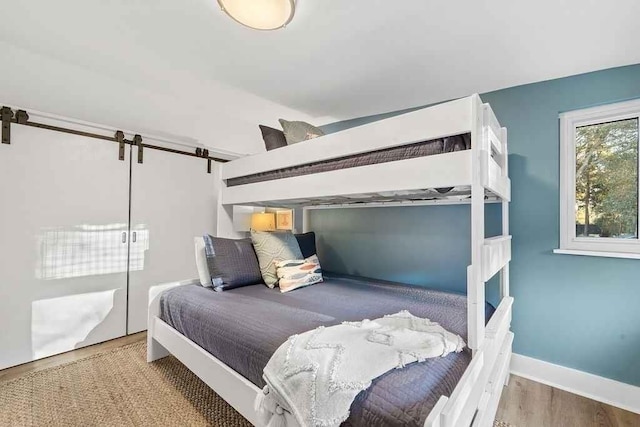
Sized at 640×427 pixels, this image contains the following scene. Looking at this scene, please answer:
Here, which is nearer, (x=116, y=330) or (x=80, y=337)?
(x=80, y=337)

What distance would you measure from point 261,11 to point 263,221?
2.20 meters

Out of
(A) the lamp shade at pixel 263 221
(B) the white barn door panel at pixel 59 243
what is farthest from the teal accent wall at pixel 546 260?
(B) the white barn door panel at pixel 59 243

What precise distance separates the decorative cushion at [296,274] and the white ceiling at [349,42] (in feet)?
4.68

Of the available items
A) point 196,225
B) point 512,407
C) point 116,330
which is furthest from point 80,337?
point 512,407

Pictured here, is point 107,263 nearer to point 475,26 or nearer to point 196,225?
point 196,225

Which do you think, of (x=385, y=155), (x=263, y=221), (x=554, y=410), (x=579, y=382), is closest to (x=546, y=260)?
(x=579, y=382)

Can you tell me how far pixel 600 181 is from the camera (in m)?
1.93

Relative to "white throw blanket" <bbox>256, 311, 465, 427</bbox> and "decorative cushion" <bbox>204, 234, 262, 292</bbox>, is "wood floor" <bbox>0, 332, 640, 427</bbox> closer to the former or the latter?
"white throw blanket" <bbox>256, 311, 465, 427</bbox>

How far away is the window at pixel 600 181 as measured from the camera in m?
1.82

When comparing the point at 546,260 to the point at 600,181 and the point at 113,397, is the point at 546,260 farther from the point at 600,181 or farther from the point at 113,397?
the point at 113,397

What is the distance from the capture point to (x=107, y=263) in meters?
2.42

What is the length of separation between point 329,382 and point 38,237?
242 centimetres

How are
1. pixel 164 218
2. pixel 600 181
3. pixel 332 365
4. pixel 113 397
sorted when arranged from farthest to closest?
pixel 164 218 < pixel 600 181 < pixel 113 397 < pixel 332 365

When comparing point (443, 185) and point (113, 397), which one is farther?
point (113, 397)
